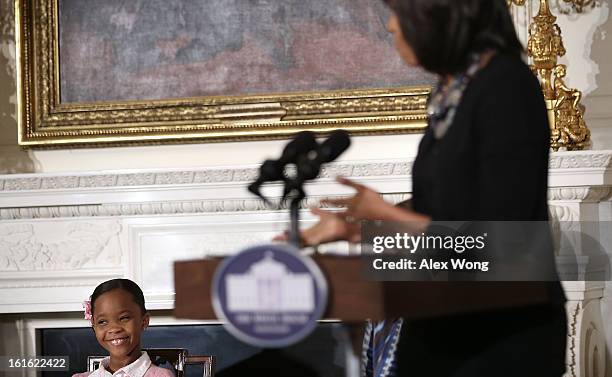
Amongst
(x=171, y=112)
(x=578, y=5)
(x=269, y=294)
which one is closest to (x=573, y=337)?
(x=578, y=5)

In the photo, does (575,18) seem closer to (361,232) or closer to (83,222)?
(83,222)

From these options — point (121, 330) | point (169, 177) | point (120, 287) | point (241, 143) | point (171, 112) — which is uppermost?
point (171, 112)

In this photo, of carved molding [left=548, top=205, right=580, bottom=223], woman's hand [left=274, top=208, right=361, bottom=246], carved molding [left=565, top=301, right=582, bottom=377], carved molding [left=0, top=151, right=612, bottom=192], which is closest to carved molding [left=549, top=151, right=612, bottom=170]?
carved molding [left=0, top=151, right=612, bottom=192]

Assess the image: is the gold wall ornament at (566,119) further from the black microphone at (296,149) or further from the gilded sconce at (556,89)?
the black microphone at (296,149)

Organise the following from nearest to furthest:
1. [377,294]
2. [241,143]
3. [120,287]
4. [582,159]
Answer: [377,294]
[120,287]
[582,159]
[241,143]

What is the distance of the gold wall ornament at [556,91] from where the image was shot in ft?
11.4

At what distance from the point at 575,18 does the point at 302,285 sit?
296 cm

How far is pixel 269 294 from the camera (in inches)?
43.5

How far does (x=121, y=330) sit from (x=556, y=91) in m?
1.78

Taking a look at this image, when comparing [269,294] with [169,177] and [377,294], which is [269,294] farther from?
[169,177]

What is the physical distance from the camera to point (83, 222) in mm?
3861

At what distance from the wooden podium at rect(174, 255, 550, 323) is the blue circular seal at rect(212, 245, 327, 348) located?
2cm

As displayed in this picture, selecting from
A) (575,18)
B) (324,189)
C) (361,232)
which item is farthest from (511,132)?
(575,18)

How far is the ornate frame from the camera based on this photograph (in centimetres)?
374
